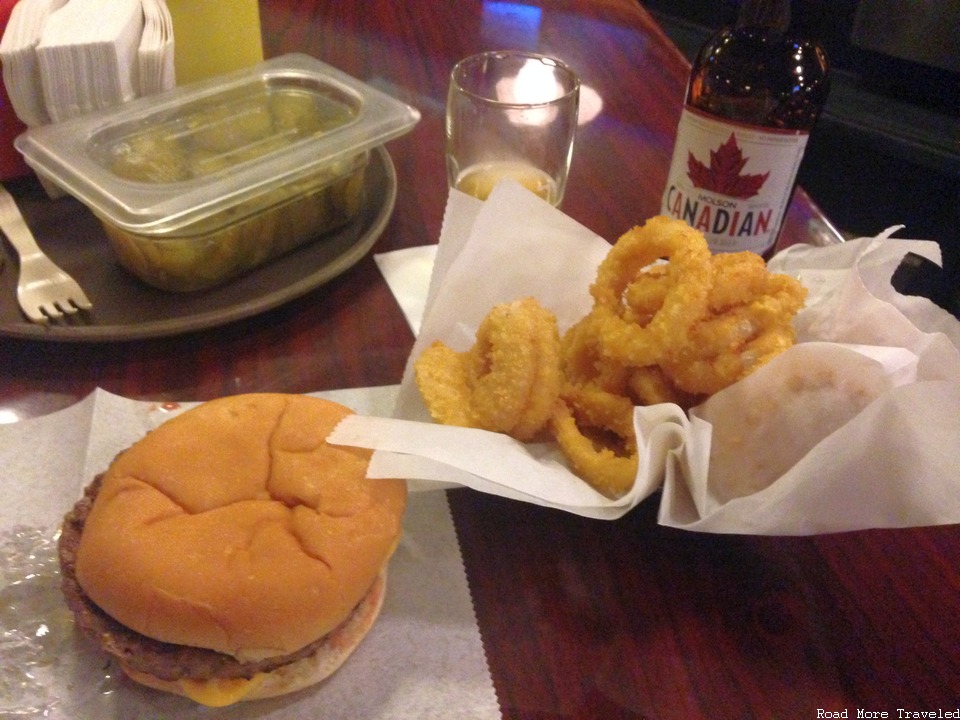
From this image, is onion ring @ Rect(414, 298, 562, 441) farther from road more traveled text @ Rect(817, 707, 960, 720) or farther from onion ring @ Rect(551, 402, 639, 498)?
road more traveled text @ Rect(817, 707, 960, 720)

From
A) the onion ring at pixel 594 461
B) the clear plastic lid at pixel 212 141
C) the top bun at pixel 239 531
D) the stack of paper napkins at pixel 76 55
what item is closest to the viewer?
the top bun at pixel 239 531

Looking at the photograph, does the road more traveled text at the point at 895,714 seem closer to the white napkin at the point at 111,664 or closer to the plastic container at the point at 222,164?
the white napkin at the point at 111,664

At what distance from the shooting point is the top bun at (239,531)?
0.59 meters

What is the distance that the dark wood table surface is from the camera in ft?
2.08

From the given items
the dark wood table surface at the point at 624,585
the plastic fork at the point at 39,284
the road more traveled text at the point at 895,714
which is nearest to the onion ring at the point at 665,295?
the dark wood table surface at the point at 624,585

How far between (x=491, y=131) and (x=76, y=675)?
93 cm

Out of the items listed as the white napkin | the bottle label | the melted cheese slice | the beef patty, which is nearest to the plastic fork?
the white napkin

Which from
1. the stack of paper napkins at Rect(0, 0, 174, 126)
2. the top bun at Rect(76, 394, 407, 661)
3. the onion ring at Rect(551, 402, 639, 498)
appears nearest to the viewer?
the top bun at Rect(76, 394, 407, 661)

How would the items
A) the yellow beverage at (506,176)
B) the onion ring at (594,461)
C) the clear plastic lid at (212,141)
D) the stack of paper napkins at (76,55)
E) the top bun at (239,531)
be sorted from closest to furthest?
the top bun at (239,531) < the onion ring at (594,461) < the clear plastic lid at (212,141) < the stack of paper napkins at (76,55) < the yellow beverage at (506,176)

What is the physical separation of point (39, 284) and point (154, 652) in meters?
0.60

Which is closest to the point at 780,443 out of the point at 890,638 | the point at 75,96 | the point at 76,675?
the point at 890,638

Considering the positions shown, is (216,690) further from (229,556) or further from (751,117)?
(751,117)

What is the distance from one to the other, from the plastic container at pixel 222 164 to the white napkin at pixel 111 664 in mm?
280

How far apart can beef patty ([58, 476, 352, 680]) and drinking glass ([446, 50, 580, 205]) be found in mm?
798
